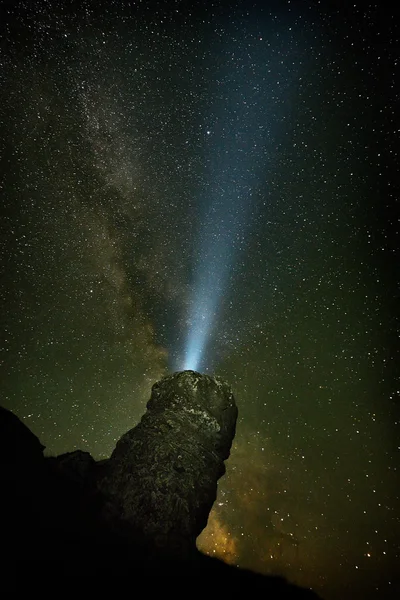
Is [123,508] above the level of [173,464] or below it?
below

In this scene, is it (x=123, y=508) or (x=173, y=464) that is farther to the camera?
(x=173, y=464)

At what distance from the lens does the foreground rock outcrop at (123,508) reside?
398cm

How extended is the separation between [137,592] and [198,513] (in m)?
1.69

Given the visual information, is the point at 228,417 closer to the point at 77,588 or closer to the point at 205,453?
the point at 205,453

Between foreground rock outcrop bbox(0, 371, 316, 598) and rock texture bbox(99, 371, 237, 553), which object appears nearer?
foreground rock outcrop bbox(0, 371, 316, 598)

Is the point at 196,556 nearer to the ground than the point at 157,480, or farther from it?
nearer to the ground

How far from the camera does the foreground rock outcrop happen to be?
13.1 ft

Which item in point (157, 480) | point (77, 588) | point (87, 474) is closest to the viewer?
point (77, 588)

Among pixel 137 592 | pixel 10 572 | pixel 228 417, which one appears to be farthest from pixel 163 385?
pixel 10 572

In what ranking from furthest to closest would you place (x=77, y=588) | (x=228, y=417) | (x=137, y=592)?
(x=228, y=417) → (x=137, y=592) → (x=77, y=588)

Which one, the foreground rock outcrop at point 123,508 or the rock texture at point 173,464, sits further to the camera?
the rock texture at point 173,464

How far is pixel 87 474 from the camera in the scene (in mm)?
6012

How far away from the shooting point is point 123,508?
5336 mm

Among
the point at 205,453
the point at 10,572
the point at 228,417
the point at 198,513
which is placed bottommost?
the point at 10,572
